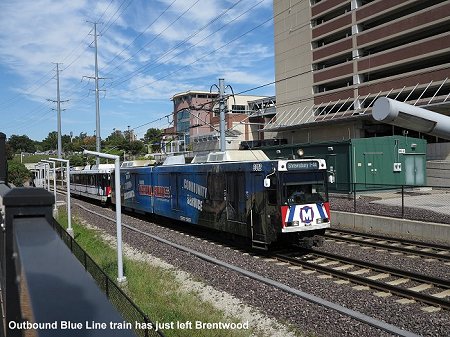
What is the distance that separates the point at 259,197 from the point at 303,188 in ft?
4.38

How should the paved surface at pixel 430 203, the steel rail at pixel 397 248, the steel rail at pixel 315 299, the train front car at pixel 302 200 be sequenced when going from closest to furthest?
the steel rail at pixel 315 299, the steel rail at pixel 397 248, the train front car at pixel 302 200, the paved surface at pixel 430 203

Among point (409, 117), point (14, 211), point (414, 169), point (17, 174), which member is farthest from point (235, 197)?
point (17, 174)

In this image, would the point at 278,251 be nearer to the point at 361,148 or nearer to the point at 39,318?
the point at 39,318

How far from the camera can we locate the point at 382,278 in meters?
10.7

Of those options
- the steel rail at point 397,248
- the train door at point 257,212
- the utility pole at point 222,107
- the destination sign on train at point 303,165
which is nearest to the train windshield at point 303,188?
the destination sign on train at point 303,165

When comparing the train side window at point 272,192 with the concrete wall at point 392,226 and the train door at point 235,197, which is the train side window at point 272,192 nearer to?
the train door at point 235,197

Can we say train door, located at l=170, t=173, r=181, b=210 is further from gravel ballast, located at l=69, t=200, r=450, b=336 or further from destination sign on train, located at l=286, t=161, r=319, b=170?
destination sign on train, located at l=286, t=161, r=319, b=170

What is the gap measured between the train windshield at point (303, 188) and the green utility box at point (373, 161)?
1420cm

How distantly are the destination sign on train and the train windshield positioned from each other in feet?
0.52

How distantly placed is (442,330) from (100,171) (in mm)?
29959

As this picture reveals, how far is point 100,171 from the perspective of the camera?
3403 cm

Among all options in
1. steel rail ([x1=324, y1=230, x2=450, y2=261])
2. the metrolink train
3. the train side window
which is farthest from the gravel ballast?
the train side window

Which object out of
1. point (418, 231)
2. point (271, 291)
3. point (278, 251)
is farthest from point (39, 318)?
point (418, 231)

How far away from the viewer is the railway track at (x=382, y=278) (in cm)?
898
